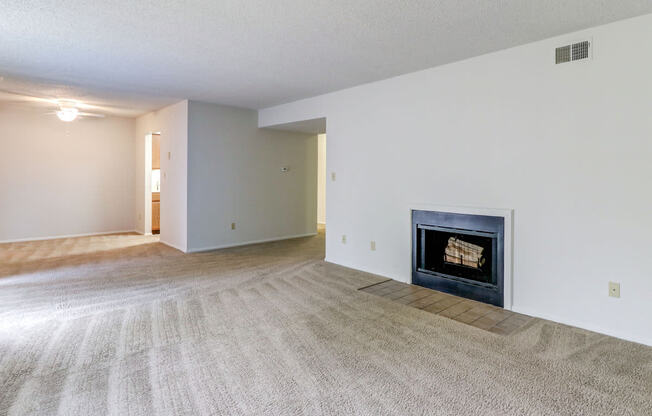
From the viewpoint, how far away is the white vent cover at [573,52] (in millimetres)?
2895

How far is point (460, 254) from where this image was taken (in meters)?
3.82

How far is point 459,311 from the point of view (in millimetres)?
3318

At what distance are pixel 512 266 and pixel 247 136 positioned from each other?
4806mm

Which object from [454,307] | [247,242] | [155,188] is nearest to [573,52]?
[454,307]

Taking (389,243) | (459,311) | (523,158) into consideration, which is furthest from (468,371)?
(389,243)

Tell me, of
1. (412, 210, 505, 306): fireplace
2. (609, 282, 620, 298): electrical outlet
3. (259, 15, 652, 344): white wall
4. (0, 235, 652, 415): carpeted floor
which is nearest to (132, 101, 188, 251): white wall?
(0, 235, 652, 415): carpeted floor

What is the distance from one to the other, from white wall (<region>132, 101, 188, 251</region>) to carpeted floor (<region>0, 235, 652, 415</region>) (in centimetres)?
205

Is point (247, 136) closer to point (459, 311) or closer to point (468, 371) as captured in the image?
point (459, 311)

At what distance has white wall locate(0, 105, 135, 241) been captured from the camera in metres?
6.52

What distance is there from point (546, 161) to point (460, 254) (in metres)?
1.23

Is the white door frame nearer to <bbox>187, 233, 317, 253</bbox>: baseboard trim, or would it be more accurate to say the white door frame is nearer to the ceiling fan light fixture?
the ceiling fan light fixture

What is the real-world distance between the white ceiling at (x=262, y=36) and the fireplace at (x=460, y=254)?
167 cm

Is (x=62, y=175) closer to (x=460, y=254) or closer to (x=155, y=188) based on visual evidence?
(x=155, y=188)

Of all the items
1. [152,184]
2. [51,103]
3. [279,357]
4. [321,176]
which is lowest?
[279,357]
